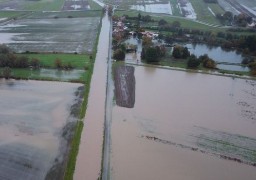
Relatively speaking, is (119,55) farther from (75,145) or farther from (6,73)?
(75,145)

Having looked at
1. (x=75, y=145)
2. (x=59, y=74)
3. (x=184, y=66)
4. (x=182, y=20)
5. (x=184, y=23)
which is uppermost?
(x=182, y=20)

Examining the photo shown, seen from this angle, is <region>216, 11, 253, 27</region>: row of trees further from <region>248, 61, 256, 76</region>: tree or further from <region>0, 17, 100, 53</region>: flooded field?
<region>0, 17, 100, 53</region>: flooded field

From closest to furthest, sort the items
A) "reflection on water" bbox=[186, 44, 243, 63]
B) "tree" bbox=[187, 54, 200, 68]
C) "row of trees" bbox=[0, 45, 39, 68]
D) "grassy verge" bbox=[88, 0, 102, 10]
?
"row of trees" bbox=[0, 45, 39, 68] < "tree" bbox=[187, 54, 200, 68] < "reflection on water" bbox=[186, 44, 243, 63] < "grassy verge" bbox=[88, 0, 102, 10]

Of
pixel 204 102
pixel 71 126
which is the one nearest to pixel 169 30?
Result: pixel 204 102

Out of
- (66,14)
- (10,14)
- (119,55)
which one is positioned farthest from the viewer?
(66,14)

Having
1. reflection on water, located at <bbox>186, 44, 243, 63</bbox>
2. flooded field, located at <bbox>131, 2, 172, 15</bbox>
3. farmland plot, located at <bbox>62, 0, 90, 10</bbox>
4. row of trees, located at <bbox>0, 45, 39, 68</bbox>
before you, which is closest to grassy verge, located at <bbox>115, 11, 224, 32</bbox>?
flooded field, located at <bbox>131, 2, 172, 15</bbox>

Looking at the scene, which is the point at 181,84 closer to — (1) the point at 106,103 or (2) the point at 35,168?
(1) the point at 106,103

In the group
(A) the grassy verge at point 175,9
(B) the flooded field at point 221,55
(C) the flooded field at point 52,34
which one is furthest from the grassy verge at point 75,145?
(A) the grassy verge at point 175,9

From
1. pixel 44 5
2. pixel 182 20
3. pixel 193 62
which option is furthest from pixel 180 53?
pixel 44 5
